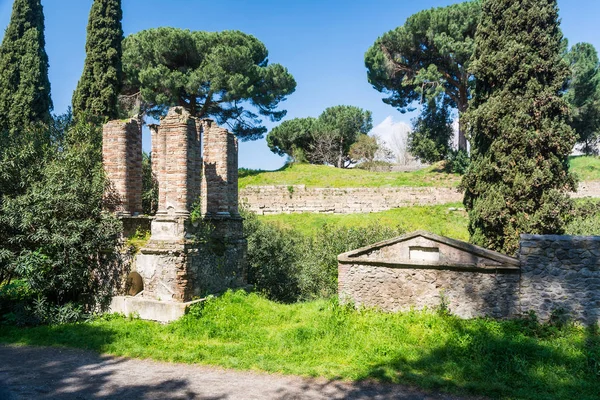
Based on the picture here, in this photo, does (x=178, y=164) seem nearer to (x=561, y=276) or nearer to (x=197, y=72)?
(x=561, y=276)

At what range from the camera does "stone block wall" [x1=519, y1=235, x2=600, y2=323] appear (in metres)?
6.82

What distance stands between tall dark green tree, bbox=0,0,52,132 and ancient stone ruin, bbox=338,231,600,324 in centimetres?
1924

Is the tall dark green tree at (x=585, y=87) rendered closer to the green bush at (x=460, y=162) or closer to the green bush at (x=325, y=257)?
the green bush at (x=460, y=162)

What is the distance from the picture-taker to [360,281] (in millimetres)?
8109

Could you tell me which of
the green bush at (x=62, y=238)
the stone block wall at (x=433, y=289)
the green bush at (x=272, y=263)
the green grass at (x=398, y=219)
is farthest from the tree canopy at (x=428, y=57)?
the green bush at (x=62, y=238)

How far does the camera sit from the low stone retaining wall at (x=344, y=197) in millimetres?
26094

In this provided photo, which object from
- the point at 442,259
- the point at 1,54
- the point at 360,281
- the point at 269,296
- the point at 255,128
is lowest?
the point at 269,296

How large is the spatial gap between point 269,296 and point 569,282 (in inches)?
320

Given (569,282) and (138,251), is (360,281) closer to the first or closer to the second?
(569,282)

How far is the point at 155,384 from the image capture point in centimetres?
543

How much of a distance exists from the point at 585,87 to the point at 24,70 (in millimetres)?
41462

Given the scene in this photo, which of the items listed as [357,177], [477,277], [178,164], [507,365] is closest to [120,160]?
[178,164]

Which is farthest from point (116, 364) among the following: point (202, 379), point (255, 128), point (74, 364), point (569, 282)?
point (255, 128)

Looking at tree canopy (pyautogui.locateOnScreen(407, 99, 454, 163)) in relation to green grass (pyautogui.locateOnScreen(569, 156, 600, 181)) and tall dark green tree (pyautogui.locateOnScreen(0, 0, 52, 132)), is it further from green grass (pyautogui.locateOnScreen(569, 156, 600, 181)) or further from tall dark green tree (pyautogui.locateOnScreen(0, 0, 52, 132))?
tall dark green tree (pyautogui.locateOnScreen(0, 0, 52, 132))
